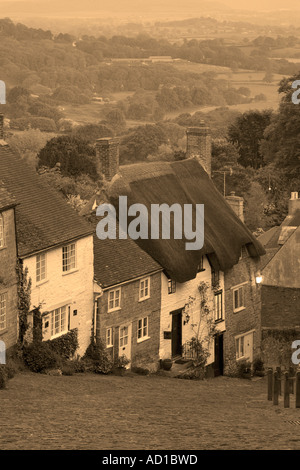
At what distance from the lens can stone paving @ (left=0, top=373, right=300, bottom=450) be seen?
2333cm

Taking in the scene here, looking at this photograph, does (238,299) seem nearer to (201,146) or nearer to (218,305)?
(218,305)

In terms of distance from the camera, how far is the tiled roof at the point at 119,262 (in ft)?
128

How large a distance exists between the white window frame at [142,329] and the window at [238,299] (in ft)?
22.4

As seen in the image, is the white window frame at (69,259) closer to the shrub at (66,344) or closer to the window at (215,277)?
the shrub at (66,344)

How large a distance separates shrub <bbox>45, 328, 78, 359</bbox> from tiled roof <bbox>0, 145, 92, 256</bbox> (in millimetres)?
3472

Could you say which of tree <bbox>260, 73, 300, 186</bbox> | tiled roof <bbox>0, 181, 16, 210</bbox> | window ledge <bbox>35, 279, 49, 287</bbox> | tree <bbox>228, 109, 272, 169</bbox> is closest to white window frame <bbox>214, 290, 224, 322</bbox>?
window ledge <bbox>35, 279, 49, 287</bbox>

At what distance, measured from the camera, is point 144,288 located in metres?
40.8

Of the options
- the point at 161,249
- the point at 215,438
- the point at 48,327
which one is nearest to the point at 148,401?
the point at 48,327

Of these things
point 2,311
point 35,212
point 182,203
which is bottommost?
point 2,311

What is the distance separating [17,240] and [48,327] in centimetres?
349

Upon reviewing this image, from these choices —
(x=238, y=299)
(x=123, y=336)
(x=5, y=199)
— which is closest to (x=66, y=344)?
(x=123, y=336)

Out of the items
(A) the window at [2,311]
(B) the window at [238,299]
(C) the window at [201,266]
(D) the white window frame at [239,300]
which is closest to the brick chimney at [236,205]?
(D) the white window frame at [239,300]

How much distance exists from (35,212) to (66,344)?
195 inches

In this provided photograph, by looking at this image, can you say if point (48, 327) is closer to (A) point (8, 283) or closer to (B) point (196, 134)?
(A) point (8, 283)
